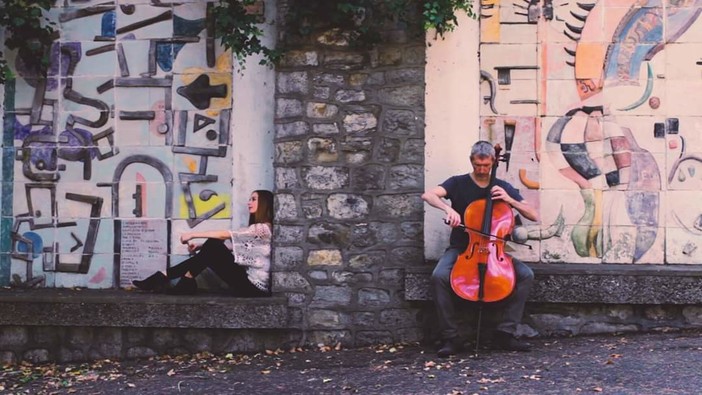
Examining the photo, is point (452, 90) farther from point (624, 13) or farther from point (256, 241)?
point (256, 241)

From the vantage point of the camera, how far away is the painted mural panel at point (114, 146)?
6.64 m

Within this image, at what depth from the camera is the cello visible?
5.38 m

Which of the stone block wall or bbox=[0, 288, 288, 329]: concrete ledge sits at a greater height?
the stone block wall

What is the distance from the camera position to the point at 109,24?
6762 millimetres

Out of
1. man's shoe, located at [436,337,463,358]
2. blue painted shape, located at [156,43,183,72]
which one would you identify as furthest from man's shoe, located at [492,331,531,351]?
blue painted shape, located at [156,43,183,72]

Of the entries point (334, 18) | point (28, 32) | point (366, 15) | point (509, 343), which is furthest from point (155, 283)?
point (509, 343)

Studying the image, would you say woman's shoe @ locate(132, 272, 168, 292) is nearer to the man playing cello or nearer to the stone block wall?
the stone block wall

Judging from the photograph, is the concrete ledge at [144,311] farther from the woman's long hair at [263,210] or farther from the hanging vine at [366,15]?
the hanging vine at [366,15]

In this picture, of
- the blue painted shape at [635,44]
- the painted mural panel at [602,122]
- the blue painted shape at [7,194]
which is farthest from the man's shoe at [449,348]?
the blue painted shape at [7,194]

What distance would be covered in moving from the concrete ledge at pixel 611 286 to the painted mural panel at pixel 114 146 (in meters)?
2.12

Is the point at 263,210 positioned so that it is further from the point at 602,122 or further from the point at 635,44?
the point at 635,44

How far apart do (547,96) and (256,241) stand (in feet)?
8.32

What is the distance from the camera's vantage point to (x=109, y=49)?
6.75 meters

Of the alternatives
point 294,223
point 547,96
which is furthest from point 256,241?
point 547,96
